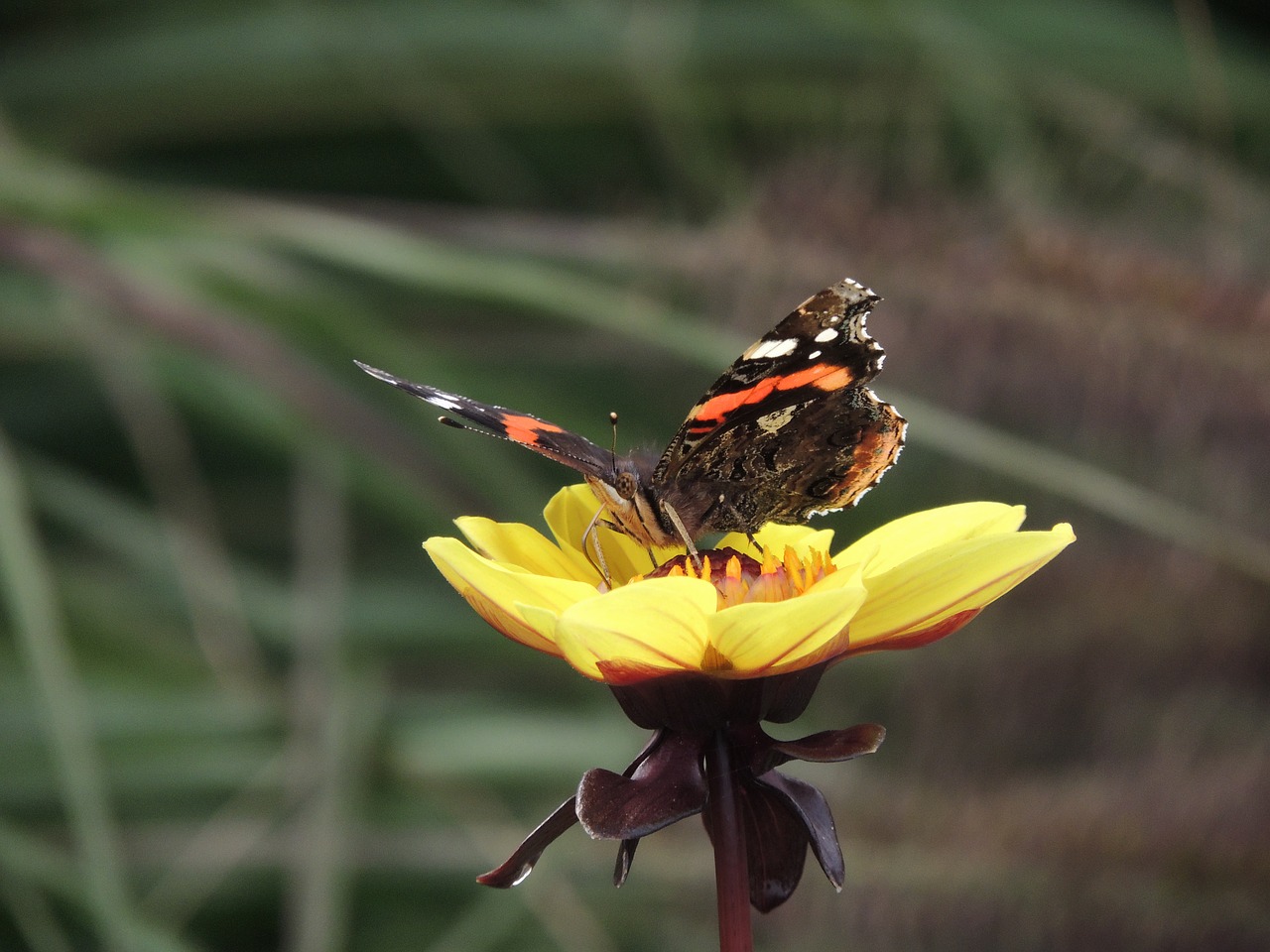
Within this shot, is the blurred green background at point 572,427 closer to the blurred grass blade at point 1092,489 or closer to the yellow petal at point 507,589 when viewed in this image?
the blurred grass blade at point 1092,489

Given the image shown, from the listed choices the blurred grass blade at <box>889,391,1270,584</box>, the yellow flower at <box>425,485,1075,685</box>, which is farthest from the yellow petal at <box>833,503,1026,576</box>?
the blurred grass blade at <box>889,391,1270,584</box>

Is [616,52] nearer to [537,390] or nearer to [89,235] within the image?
[537,390]

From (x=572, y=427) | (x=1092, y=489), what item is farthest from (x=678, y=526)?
(x=572, y=427)

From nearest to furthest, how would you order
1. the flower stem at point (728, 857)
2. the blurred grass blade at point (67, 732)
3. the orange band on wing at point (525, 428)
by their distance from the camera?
1. the flower stem at point (728, 857)
2. the orange band on wing at point (525, 428)
3. the blurred grass blade at point (67, 732)

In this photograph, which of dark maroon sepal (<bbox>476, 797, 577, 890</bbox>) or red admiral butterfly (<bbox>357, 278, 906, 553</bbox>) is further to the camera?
red admiral butterfly (<bbox>357, 278, 906, 553</bbox>)

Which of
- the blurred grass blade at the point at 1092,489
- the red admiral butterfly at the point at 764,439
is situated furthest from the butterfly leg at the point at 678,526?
the blurred grass blade at the point at 1092,489

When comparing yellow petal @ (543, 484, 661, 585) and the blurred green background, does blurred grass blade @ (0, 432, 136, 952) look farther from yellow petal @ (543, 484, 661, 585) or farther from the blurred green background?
yellow petal @ (543, 484, 661, 585)

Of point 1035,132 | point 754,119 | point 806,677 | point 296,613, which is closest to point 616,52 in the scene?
point 754,119
